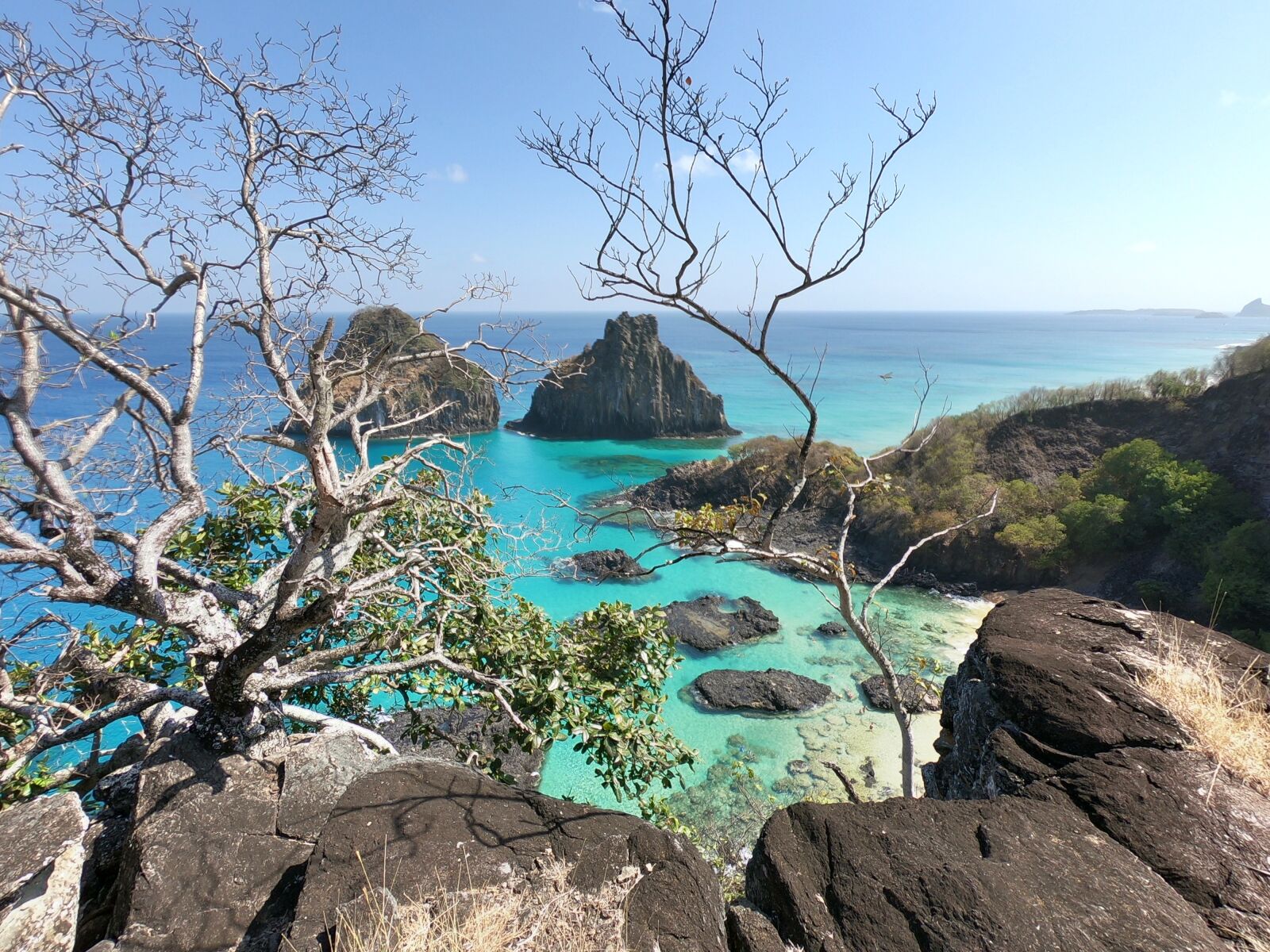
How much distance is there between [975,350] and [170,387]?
145660 millimetres

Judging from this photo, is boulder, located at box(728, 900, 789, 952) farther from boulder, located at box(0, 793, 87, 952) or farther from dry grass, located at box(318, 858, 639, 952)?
boulder, located at box(0, 793, 87, 952)

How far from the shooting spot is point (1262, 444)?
22266 millimetres

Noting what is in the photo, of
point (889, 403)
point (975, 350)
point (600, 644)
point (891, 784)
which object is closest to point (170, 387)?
point (600, 644)

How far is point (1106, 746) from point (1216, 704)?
0.84 m

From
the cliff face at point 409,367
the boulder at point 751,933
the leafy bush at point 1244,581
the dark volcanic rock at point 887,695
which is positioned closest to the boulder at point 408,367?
the cliff face at point 409,367

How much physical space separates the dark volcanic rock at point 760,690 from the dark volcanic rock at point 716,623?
87.8 inches

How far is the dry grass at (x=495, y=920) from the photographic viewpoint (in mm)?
2537

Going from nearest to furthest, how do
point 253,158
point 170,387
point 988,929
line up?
point 988,929 → point 253,158 → point 170,387

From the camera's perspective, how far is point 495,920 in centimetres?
269

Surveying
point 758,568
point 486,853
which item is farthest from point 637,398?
point 486,853

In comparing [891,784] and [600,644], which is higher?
[600,644]

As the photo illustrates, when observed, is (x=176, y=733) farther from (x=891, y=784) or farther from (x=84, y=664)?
(x=891, y=784)

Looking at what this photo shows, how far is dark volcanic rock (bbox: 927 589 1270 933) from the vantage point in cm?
334

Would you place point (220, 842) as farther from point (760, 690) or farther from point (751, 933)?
point (760, 690)
